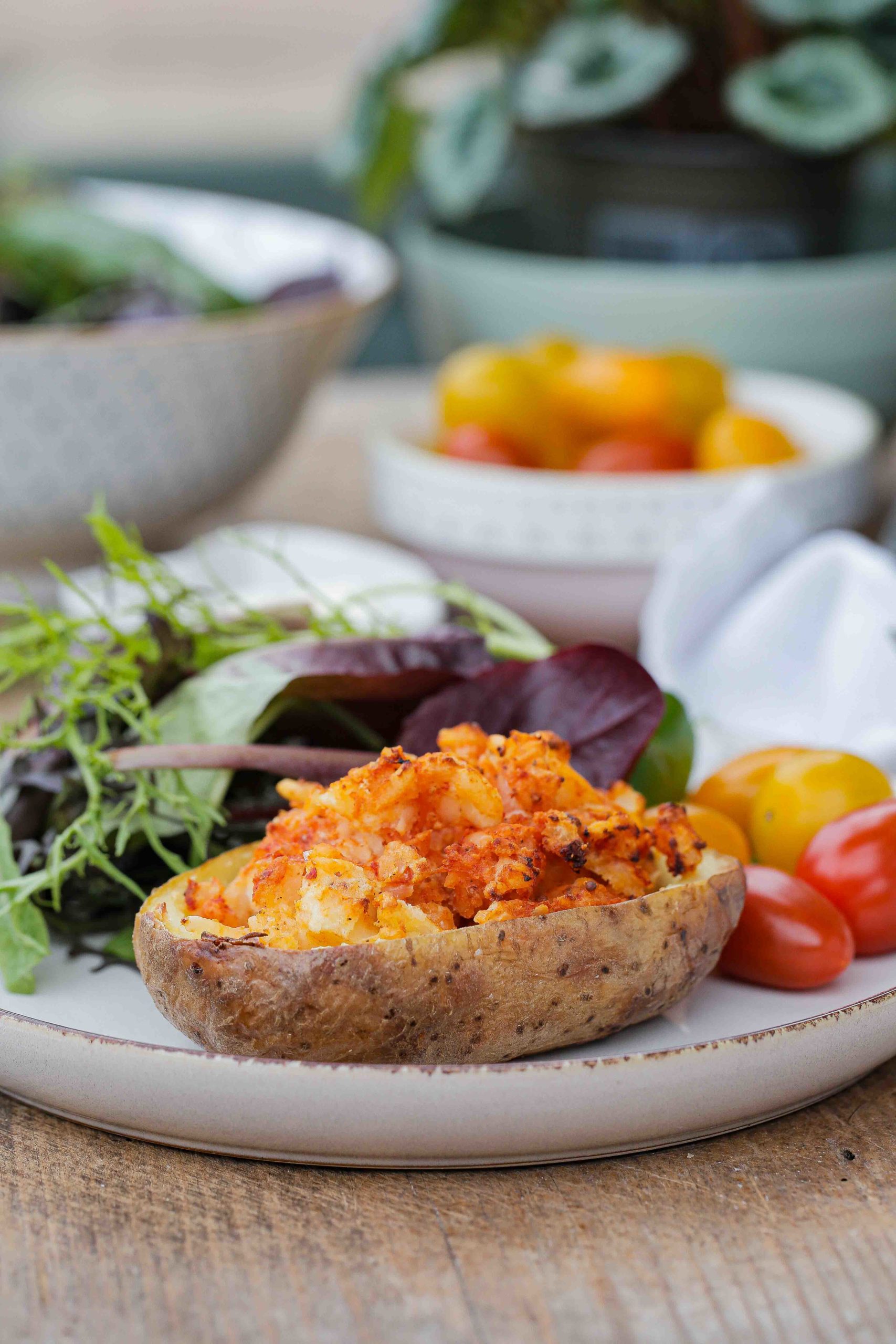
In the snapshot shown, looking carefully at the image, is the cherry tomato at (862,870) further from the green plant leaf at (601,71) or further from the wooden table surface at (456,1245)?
the green plant leaf at (601,71)

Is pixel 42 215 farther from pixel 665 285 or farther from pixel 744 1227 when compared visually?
pixel 744 1227

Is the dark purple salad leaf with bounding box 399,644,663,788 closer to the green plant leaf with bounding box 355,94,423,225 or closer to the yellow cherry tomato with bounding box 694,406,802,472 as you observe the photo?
the yellow cherry tomato with bounding box 694,406,802,472

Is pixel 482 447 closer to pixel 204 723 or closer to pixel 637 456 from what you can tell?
pixel 637 456

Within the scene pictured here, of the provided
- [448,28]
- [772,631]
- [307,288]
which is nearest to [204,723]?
[772,631]

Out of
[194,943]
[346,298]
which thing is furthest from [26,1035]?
[346,298]

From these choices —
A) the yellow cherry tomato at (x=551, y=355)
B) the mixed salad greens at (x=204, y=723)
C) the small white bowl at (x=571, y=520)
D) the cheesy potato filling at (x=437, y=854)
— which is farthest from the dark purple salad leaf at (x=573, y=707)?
the yellow cherry tomato at (x=551, y=355)

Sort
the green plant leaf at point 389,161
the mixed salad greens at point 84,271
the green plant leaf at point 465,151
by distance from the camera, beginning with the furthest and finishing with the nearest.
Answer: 1. the green plant leaf at point 389,161
2. the green plant leaf at point 465,151
3. the mixed salad greens at point 84,271
